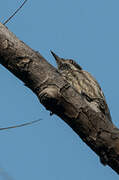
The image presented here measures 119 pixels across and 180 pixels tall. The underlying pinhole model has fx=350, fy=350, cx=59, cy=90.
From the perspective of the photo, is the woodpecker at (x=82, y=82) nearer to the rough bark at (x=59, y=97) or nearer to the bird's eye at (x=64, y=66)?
the bird's eye at (x=64, y=66)

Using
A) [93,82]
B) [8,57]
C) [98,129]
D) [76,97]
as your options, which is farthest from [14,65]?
[93,82]

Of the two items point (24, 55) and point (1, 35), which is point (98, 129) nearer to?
point (24, 55)

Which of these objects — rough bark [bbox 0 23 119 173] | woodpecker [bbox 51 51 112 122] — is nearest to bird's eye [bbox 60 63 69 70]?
woodpecker [bbox 51 51 112 122]

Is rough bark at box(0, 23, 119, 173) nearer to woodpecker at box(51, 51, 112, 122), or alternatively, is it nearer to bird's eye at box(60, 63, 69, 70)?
woodpecker at box(51, 51, 112, 122)

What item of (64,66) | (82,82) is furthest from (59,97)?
(64,66)

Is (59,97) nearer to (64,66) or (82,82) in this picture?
(82,82)
